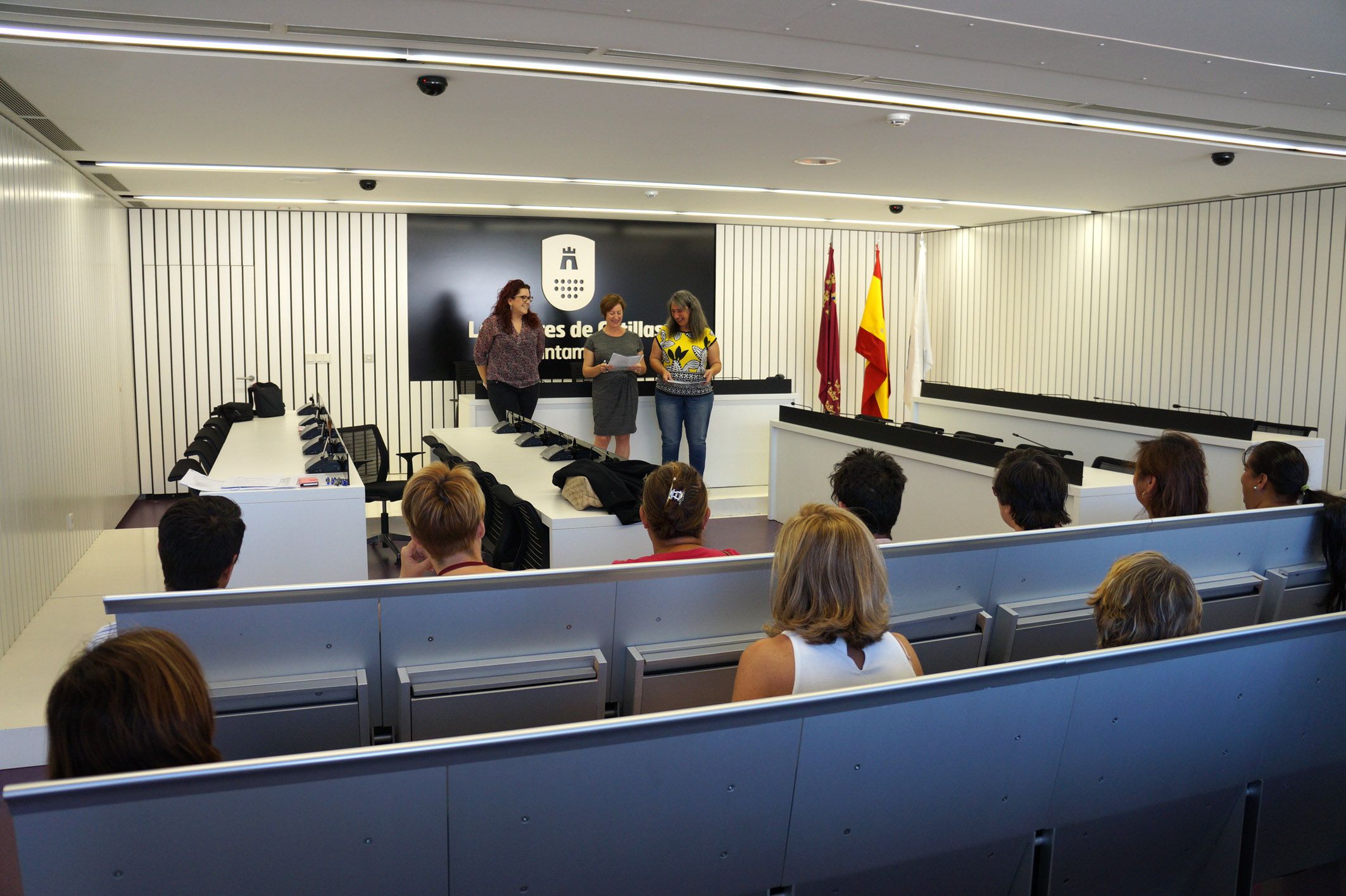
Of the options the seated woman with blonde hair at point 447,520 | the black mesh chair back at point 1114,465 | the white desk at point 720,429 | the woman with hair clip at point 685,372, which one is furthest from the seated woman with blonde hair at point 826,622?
the white desk at point 720,429

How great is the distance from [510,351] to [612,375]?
0.96 meters

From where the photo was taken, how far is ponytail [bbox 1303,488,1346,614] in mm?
3615

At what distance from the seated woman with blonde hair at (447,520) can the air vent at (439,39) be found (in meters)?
1.95

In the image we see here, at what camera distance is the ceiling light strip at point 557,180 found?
283 inches

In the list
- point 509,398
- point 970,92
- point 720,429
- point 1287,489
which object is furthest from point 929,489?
point 509,398

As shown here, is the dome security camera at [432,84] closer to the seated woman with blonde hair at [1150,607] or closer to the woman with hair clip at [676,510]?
the woman with hair clip at [676,510]

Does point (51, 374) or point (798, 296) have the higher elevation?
point (798, 296)

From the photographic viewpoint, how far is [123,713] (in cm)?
148

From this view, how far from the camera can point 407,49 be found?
13.6 ft

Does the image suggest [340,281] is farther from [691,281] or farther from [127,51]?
[127,51]

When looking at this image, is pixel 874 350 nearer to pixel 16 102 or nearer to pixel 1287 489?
pixel 1287 489

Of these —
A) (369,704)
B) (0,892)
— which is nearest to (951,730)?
(369,704)

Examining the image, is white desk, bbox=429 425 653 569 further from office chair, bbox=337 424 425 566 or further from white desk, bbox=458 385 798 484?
white desk, bbox=458 385 798 484

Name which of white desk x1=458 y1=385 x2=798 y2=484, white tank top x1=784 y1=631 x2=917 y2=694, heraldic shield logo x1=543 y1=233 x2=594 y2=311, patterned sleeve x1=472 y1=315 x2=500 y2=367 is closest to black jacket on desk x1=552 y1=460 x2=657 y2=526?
white tank top x1=784 y1=631 x2=917 y2=694
